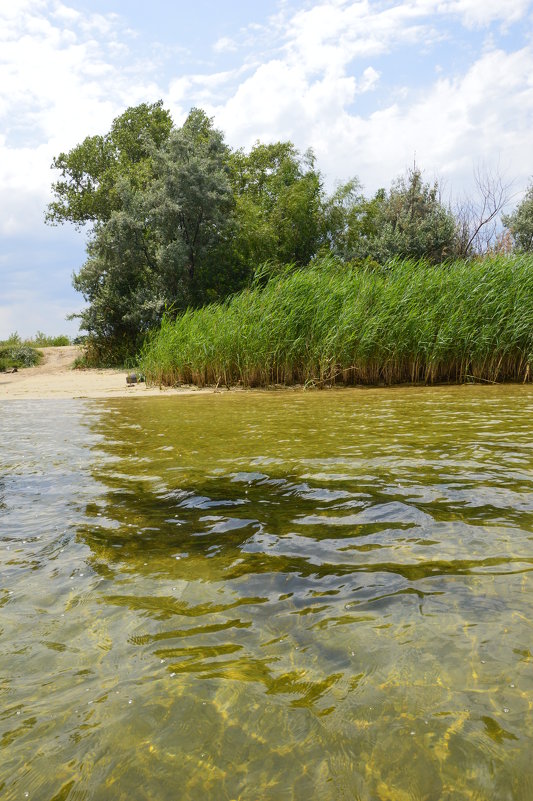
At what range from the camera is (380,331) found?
11.6 m

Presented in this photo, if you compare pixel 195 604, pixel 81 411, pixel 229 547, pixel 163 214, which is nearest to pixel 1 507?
pixel 229 547

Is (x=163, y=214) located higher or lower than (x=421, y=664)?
higher

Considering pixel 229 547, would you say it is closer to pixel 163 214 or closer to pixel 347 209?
pixel 163 214

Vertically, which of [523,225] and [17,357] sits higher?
[523,225]

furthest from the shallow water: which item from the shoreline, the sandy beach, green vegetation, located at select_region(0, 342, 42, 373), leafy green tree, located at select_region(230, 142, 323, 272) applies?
leafy green tree, located at select_region(230, 142, 323, 272)

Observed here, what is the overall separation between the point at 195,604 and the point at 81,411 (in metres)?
7.26

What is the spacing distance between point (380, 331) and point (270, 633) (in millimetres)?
10200

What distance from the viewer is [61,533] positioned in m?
2.99

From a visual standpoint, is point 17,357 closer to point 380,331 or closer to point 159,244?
point 159,244

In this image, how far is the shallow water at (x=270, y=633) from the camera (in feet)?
4.57

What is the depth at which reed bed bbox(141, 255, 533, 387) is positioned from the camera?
37.7ft

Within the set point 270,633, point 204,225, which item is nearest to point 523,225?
point 204,225

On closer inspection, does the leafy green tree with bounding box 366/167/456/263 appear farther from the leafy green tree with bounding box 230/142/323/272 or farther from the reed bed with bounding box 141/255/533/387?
the reed bed with bounding box 141/255/533/387

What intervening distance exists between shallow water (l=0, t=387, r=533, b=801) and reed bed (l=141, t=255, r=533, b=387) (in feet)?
24.8
